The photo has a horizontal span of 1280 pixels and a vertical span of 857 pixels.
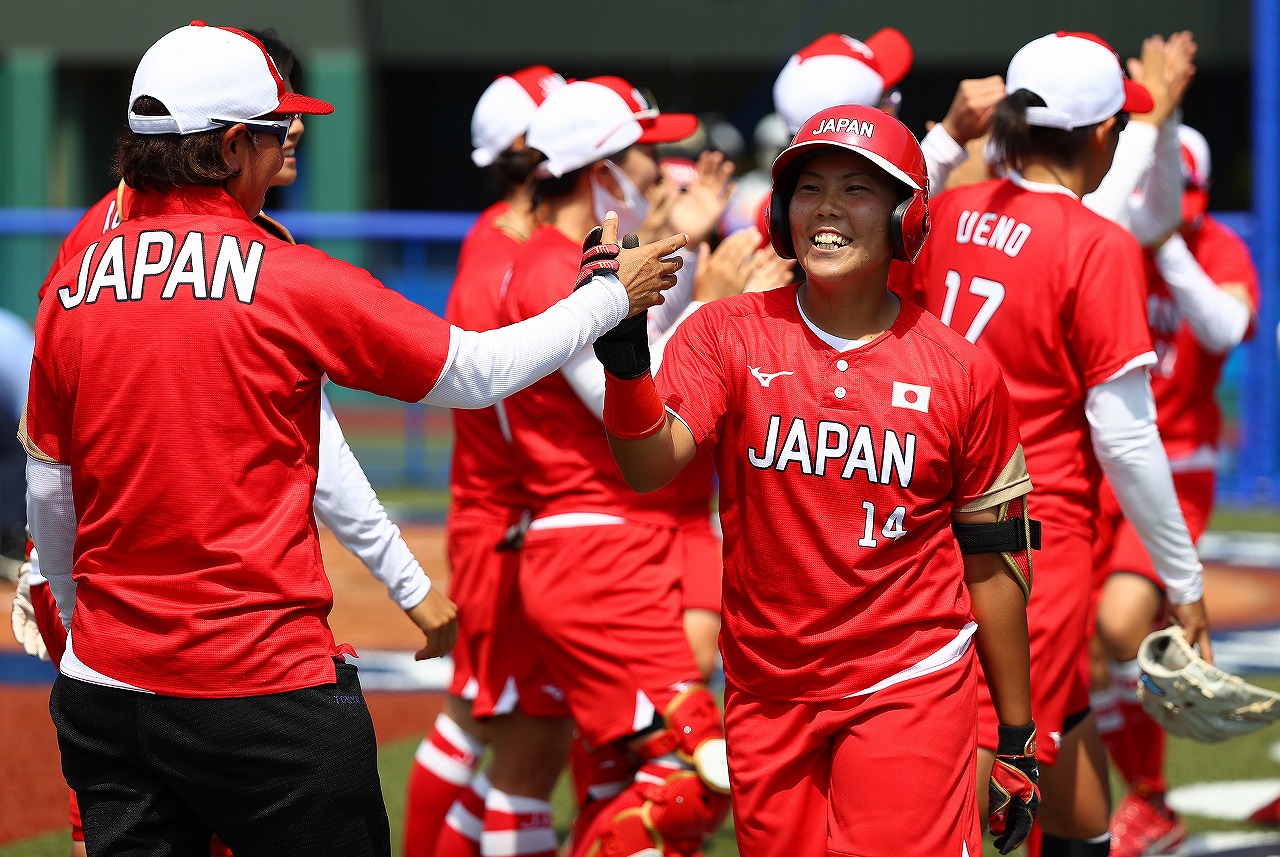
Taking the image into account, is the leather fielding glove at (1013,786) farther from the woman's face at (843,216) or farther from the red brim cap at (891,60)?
the red brim cap at (891,60)

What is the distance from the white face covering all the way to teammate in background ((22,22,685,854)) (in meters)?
1.49

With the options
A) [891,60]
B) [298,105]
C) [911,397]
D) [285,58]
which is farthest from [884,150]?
[891,60]

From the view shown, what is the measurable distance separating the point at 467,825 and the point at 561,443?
1.28 m

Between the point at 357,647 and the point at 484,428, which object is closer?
the point at 484,428

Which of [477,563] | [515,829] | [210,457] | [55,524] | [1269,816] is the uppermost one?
[210,457]

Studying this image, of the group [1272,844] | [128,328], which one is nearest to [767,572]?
[128,328]

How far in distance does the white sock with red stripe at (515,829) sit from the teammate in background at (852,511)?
4.38 ft

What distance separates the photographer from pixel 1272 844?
5152mm

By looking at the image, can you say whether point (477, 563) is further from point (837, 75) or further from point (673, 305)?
point (837, 75)

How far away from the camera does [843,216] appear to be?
10.5 feet

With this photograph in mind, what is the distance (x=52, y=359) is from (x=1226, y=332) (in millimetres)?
3873

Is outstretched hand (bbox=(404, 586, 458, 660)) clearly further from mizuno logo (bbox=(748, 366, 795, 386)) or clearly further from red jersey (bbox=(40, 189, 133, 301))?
red jersey (bbox=(40, 189, 133, 301))

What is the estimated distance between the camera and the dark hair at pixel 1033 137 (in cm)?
401

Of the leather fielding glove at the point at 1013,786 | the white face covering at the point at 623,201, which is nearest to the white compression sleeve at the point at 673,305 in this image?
the white face covering at the point at 623,201
